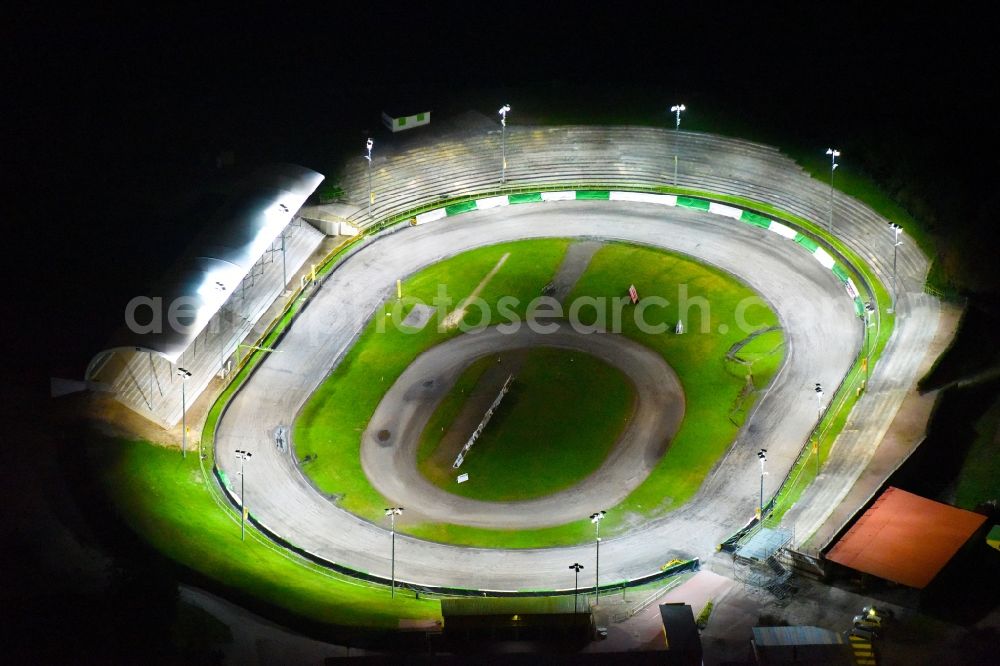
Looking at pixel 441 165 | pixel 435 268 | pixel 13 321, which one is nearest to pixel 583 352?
pixel 435 268

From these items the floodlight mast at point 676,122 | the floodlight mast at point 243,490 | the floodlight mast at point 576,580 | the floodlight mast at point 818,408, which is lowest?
the floodlight mast at point 576,580

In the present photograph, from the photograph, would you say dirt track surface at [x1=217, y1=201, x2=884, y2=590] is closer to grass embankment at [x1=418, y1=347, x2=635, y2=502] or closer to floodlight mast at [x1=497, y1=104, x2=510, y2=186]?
floodlight mast at [x1=497, y1=104, x2=510, y2=186]

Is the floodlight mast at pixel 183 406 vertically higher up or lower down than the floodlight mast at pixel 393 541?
higher up

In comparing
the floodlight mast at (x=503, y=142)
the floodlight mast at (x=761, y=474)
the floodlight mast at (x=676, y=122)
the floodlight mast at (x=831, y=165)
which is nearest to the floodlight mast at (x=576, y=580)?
the floodlight mast at (x=761, y=474)

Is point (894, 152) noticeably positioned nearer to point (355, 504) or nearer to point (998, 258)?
point (998, 258)

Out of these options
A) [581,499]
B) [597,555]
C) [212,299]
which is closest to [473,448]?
[581,499]

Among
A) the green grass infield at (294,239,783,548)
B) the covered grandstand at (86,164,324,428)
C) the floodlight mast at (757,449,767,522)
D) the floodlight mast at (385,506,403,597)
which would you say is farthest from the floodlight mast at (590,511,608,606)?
the covered grandstand at (86,164,324,428)

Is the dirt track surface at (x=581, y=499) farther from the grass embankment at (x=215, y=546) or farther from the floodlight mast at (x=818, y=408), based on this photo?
the grass embankment at (x=215, y=546)
